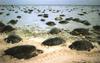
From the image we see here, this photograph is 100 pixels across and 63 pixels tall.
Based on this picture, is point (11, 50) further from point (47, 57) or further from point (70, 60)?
point (70, 60)

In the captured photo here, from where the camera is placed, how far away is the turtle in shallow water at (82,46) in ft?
37.5

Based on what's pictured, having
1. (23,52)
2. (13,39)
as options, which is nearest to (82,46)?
(23,52)

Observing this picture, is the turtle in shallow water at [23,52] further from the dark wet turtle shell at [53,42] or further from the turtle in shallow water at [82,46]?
the turtle in shallow water at [82,46]

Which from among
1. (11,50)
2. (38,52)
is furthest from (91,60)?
(11,50)

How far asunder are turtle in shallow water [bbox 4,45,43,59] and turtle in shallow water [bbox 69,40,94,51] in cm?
177

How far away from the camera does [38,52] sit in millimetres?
11086

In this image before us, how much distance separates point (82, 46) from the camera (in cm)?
1162

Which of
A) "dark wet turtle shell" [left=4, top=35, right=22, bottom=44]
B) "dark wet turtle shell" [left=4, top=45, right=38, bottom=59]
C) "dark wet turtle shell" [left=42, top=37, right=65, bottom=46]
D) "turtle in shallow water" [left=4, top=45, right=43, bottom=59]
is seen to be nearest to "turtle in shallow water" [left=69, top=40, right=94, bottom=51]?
"dark wet turtle shell" [left=42, top=37, right=65, bottom=46]

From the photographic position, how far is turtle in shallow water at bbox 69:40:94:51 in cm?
1144

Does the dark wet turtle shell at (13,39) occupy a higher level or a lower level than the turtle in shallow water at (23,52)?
lower

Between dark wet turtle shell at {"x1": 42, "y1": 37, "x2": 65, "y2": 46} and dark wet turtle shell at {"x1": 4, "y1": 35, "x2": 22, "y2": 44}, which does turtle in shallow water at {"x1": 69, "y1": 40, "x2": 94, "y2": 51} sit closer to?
dark wet turtle shell at {"x1": 42, "y1": 37, "x2": 65, "y2": 46}

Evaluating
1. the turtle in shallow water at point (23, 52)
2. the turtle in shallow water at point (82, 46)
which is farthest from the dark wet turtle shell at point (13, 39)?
the turtle in shallow water at point (82, 46)

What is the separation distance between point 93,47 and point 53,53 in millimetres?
2124

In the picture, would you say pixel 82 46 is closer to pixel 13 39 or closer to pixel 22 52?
pixel 22 52
